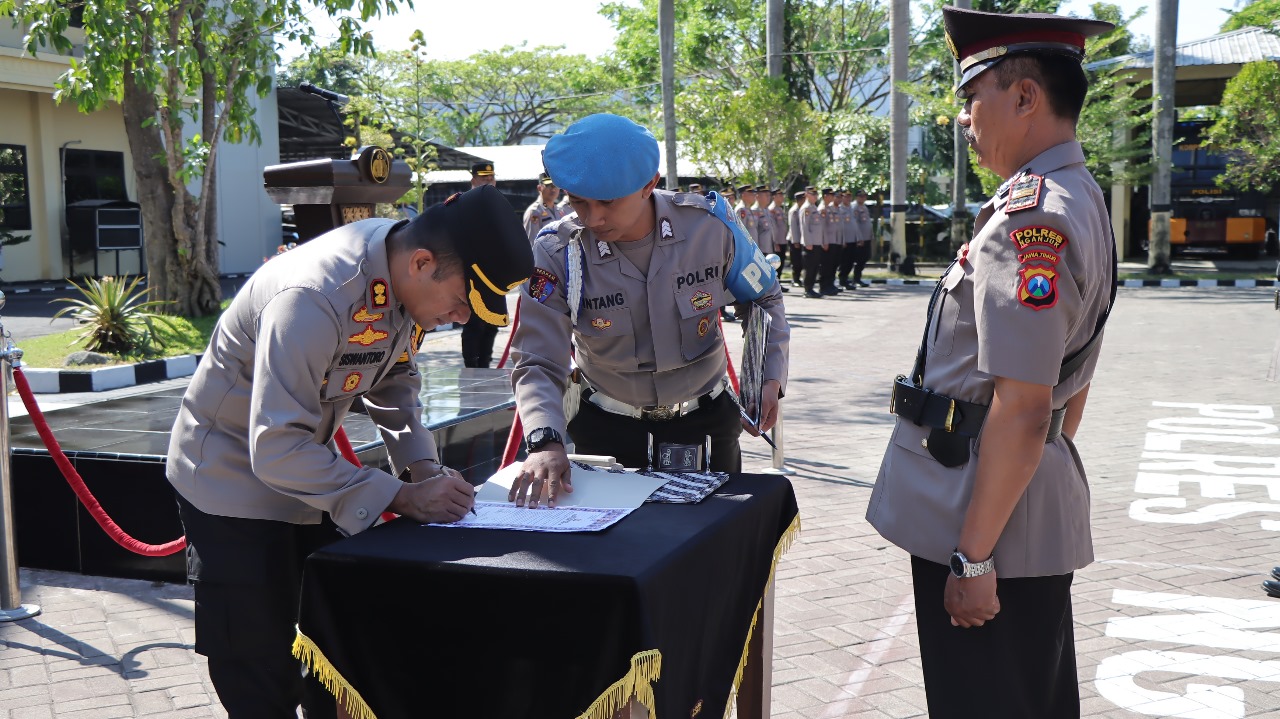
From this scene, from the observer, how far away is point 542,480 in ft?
8.36

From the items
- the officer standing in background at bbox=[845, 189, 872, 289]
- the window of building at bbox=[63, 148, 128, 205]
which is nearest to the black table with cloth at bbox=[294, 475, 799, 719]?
the officer standing in background at bbox=[845, 189, 872, 289]

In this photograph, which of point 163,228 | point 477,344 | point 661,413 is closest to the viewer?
point 661,413

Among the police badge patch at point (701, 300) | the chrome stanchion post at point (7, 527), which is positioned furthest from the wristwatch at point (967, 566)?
the chrome stanchion post at point (7, 527)

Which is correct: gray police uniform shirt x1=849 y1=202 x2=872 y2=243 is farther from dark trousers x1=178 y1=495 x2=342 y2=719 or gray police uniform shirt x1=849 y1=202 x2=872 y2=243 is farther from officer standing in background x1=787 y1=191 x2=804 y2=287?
dark trousers x1=178 y1=495 x2=342 y2=719

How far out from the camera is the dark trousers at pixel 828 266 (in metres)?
20.0

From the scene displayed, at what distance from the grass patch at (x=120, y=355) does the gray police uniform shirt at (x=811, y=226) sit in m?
10.6

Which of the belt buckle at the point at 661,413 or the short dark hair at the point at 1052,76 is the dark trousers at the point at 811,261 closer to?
the belt buckle at the point at 661,413

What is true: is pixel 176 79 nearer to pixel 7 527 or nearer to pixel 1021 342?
pixel 7 527

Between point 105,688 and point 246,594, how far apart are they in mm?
1562

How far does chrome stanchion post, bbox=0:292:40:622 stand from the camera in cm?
422

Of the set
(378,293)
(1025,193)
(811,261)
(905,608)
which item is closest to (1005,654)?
(1025,193)

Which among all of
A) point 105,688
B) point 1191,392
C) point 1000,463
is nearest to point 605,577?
point 1000,463

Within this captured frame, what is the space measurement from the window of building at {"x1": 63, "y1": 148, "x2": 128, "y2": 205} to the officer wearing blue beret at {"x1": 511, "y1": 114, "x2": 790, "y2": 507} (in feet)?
67.7

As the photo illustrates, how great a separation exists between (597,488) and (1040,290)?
3.72 ft
